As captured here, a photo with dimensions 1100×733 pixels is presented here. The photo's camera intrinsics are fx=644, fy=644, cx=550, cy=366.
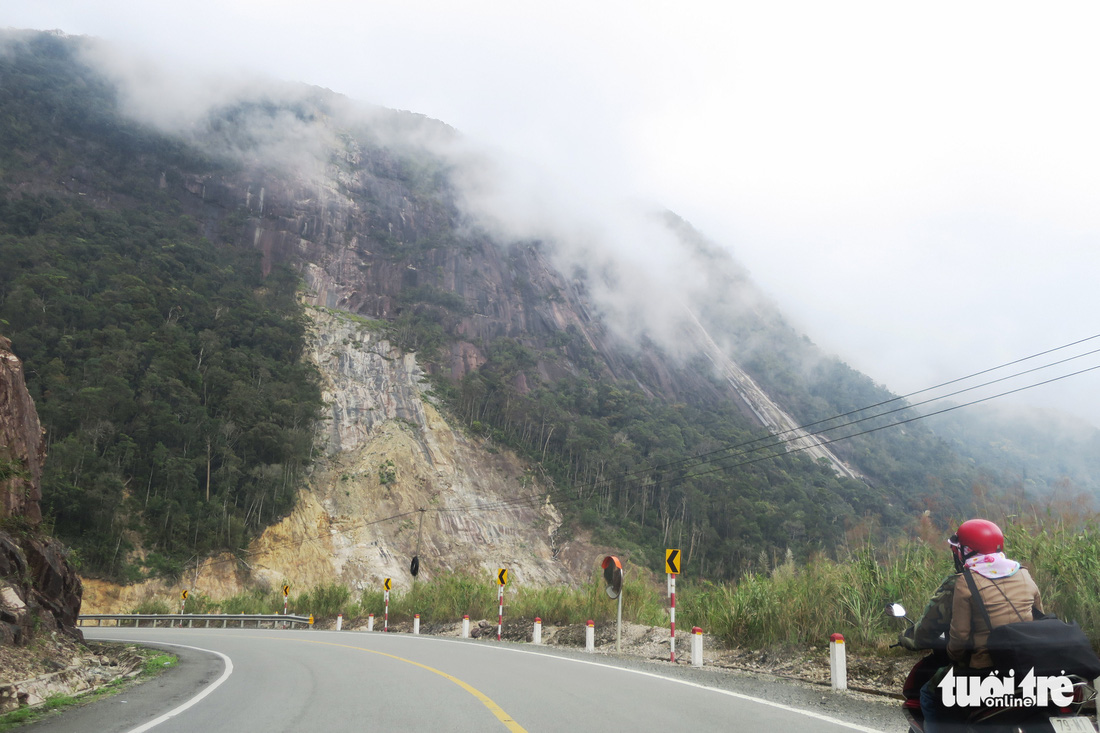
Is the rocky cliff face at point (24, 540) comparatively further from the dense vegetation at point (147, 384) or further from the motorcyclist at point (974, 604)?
the dense vegetation at point (147, 384)

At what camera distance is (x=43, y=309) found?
164ft

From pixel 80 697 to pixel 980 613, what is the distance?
9.54 metres

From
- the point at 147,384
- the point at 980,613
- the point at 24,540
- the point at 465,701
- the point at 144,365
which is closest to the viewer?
the point at 980,613

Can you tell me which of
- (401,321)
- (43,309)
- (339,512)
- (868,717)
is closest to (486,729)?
(868,717)

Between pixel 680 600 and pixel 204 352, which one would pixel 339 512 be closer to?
pixel 204 352

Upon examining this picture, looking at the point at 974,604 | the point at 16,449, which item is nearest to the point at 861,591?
the point at 974,604

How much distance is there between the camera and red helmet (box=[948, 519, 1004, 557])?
329 cm

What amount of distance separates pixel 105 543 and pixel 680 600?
37531 mm

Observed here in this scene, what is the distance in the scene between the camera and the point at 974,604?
3.12 metres

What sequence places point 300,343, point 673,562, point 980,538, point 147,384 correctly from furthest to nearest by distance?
point 300,343, point 147,384, point 673,562, point 980,538

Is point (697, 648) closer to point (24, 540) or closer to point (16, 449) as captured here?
point (24, 540)

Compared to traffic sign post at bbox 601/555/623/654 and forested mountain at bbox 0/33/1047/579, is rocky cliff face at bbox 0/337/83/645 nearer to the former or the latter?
traffic sign post at bbox 601/555/623/654

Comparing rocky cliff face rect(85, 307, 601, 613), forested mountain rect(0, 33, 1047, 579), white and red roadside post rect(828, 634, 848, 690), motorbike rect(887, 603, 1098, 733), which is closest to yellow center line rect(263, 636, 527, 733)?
motorbike rect(887, 603, 1098, 733)

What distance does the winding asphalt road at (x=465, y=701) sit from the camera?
5.56 m
